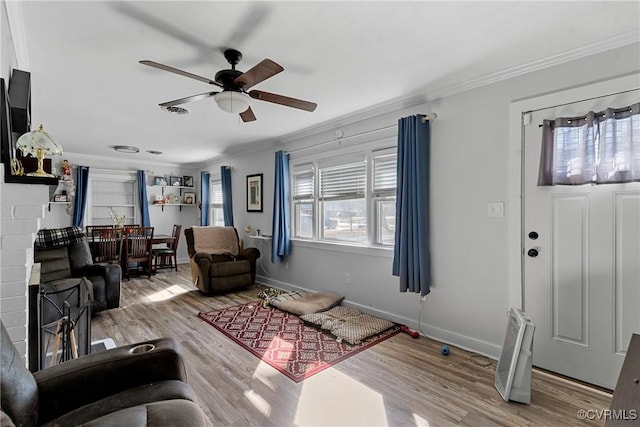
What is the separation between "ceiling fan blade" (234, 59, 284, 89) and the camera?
1892mm

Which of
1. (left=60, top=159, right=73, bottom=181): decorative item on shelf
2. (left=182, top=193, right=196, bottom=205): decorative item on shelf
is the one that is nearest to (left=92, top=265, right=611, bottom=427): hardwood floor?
(left=60, top=159, right=73, bottom=181): decorative item on shelf

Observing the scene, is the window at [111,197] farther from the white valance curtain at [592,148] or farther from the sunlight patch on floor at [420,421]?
the white valance curtain at [592,148]

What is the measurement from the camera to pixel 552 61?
7.52 ft

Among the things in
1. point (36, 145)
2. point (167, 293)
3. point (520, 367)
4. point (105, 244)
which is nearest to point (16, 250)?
point (36, 145)

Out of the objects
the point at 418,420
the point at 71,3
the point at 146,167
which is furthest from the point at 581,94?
the point at 146,167

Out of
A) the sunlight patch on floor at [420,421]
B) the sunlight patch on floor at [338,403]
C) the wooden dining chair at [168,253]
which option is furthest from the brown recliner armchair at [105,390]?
the wooden dining chair at [168,253]

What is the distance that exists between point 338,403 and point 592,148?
7.79 ft

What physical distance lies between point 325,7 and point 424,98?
62.9 inches

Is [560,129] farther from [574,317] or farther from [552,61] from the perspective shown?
[574,317]

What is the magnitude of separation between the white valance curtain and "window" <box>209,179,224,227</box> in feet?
18.7

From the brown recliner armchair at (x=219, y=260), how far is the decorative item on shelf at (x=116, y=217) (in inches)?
86.2

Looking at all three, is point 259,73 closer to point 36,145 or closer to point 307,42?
point 307,42

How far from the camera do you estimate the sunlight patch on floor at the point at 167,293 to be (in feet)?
14.0

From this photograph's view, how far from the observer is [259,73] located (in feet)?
6.70
